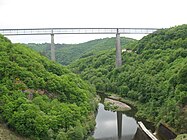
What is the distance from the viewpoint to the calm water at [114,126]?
113 ft

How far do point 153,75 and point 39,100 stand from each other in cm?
2346

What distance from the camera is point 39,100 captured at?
103 ft

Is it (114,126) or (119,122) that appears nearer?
(114,126)

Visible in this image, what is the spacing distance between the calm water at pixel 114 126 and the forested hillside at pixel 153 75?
104 inches

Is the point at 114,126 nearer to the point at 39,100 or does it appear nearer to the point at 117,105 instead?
the point at 117,105

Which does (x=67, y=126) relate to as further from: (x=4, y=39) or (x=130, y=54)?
(x=130, y=54)

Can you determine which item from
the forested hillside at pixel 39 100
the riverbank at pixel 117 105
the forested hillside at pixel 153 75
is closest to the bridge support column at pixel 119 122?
the riverbank at pixel 117 105

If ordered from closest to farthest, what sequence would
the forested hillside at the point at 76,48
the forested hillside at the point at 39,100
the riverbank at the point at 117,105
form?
the forested hillside at the point at 39,100 → the riverbank at the point at 117,105 → the forested hillside at the point at 76,48

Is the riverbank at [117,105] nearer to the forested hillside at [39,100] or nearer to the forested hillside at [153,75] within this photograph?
the forested hillside at [153,75]

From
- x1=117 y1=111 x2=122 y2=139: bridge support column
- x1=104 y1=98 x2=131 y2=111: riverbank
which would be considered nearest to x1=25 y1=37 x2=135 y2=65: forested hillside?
x1=104 y1=98 x2=131 y2=111: riverbank

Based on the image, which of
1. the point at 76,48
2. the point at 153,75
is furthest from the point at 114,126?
the point at 76,48

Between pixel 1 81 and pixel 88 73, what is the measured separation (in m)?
38.2

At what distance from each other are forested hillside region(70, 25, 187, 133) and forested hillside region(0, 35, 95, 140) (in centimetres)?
933

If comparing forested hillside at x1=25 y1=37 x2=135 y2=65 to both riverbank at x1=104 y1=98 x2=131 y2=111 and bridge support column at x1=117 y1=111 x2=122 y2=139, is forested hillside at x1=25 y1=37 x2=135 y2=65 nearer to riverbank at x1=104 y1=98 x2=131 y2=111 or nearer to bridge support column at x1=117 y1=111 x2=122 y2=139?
riverbank at x1=104 y1=98 x2=131 y2=111
